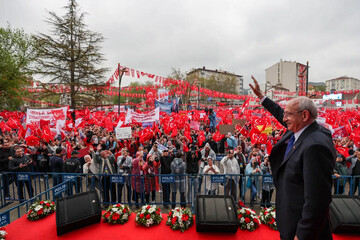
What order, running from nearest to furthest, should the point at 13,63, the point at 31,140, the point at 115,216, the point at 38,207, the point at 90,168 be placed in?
the point at 115,216, the point at 38,207, the point at 90,168, the point at 31,140, the point at 13,63

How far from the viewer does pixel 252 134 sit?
10312mm

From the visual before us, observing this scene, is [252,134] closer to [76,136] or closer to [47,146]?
[47,146]

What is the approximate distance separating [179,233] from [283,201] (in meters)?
2.52

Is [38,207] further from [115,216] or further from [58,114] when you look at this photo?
[58,114]

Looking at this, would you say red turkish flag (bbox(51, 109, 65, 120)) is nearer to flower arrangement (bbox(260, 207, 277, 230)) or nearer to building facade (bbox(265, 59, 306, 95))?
flower arrangement (bbox(260, 207, 277, 230))

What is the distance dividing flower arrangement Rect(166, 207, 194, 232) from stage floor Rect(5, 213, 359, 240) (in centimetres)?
8

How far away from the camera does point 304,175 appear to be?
4.96 feet

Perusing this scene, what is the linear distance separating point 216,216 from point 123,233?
1.79 metres

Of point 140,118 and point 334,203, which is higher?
point 140,118

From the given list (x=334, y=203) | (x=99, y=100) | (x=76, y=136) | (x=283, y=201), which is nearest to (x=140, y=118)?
(x=76, y=136)

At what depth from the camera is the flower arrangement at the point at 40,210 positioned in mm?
4125

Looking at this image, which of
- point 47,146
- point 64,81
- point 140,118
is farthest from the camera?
point 64,81

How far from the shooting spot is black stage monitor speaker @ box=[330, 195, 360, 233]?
338cm

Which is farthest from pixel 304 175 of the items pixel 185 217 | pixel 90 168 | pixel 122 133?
pixel 122 133
